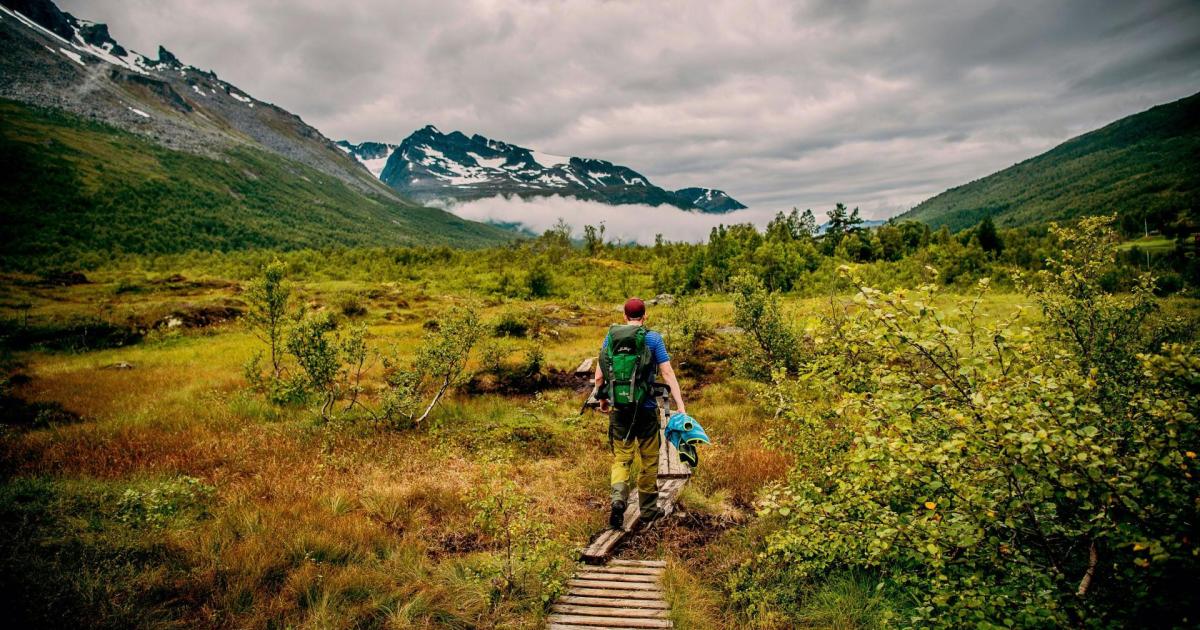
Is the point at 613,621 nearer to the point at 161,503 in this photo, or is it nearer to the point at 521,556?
the point at 521,556

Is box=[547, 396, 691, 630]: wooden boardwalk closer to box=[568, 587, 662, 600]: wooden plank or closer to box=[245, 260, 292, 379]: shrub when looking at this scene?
box=[568, 587, 662, 600]: wooden plank

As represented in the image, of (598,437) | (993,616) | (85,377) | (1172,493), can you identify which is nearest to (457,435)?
(598,437)

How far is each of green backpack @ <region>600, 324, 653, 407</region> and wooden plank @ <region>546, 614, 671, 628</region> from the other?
2606 millimetres

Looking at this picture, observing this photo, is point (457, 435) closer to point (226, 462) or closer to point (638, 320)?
point (226, 462)

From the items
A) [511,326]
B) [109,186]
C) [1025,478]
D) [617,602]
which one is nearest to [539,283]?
[511,326]

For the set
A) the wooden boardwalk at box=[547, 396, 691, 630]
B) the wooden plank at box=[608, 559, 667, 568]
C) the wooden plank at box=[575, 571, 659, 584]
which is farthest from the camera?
the wooden plank at box=[608, 559, 667, 568]

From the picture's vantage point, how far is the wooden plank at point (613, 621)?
5082mm

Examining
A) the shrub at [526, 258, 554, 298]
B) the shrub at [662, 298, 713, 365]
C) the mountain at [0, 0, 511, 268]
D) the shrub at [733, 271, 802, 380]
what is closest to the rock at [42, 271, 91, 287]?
the shrub at [526, 258, 554, 298]

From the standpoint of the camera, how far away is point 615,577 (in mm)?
5941

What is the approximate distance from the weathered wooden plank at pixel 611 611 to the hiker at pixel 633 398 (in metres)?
1.58

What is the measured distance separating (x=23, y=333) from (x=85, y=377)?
10950 mm

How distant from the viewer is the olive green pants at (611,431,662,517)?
7.06 meters

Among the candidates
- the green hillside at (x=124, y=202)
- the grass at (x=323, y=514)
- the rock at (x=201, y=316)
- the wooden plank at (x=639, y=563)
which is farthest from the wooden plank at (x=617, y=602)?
the green hillside at (x=124, y=202)

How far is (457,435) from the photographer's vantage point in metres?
10.8
